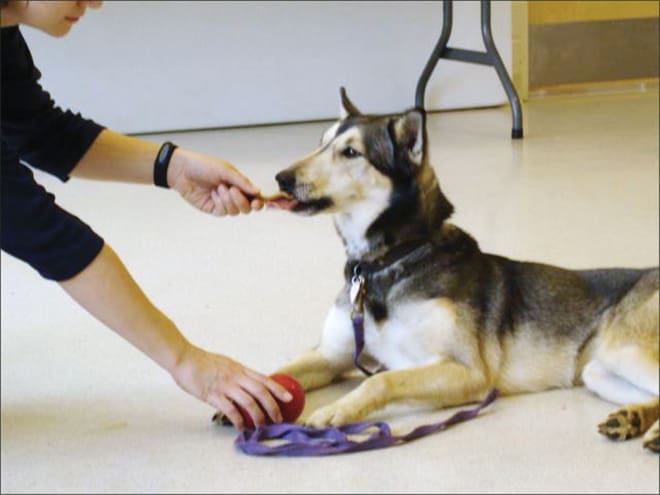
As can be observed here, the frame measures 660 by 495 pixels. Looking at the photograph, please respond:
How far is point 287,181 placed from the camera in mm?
2035

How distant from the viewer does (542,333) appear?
6.77ft

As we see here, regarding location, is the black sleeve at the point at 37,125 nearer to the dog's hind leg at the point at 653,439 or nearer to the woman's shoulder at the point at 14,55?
the woman's shoulder at the point at 14,55

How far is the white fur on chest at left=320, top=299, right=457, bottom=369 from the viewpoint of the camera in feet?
6.46

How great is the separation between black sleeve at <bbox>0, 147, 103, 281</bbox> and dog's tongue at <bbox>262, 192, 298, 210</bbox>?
0.51m

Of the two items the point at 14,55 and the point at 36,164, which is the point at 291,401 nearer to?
the point at 36,164

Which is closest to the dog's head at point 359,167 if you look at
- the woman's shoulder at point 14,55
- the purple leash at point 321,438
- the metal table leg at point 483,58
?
the purple leash at point 321,438

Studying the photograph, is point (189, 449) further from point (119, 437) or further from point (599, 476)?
point (599, 476)

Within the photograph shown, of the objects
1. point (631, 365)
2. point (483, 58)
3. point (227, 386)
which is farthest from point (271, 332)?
point (483, 58)

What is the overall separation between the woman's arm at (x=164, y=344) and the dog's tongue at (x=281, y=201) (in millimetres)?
318

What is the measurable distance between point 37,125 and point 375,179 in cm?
63

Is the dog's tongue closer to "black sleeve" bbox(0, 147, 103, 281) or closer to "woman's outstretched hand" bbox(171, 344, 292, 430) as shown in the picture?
"woman's outstretched hand" bbox(171, 344, 292, 430)

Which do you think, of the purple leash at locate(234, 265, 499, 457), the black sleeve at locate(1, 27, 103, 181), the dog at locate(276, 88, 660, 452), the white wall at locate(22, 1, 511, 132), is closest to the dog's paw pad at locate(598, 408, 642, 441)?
the dog at locate(276, 88, 660, 452)

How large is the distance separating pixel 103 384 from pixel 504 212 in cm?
165

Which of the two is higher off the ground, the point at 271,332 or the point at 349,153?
the point at 349,153
